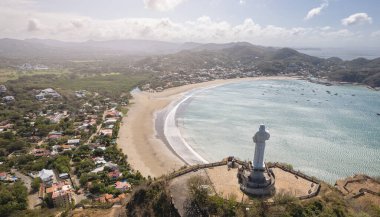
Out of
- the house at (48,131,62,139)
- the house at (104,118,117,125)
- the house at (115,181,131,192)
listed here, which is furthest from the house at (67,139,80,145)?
the house at (115,181,131,192)

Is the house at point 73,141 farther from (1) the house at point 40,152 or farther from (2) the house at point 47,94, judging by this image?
(2) the house at point 47,94

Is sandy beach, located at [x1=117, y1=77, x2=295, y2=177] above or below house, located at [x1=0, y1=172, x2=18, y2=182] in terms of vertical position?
above

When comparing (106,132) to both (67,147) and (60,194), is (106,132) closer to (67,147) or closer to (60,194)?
(67,147)

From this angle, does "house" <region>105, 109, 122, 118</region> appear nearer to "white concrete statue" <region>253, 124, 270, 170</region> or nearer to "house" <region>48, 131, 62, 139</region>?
"house" <region>48, 131, 62, 139</region>

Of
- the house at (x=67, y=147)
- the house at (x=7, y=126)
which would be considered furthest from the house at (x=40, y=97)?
the house at (x=67, y=147)

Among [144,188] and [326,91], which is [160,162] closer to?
[144,188]

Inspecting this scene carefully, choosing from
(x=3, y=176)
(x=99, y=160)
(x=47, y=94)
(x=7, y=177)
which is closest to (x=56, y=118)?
(x=47, y=94)

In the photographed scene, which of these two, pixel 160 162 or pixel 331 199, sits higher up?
pixel 331 199

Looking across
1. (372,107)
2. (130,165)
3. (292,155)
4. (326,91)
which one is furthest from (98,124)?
(326,91)
